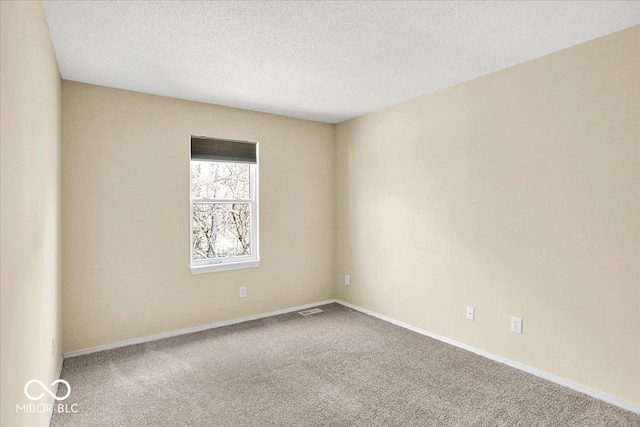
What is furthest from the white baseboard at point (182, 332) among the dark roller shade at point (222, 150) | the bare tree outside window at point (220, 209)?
the dark roller shade at point (222, 150)

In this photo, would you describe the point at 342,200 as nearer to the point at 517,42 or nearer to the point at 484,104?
the point at 484,104

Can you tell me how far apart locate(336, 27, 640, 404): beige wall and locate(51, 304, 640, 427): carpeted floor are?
35 centimetres

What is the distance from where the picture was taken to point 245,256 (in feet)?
14.2

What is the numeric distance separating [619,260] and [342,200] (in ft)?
9.97

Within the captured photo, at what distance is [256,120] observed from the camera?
426cm

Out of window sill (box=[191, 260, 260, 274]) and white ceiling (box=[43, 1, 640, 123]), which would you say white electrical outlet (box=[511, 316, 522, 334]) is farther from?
window sill (box=[191, 260, 260, 274])

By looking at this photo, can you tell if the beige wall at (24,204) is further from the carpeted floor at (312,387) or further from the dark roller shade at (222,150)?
the dark roller shade at (222,150)

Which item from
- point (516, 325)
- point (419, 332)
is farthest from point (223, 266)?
point (516, 325)

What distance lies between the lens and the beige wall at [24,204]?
A: 120 cm

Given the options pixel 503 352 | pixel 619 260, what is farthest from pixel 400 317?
pixel 619 260

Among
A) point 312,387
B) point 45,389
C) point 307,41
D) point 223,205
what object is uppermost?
point 307,41

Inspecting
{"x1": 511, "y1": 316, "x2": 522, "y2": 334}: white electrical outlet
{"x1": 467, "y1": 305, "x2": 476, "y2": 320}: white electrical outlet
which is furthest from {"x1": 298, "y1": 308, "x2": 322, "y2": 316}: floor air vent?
{"x1": 511, "y1": 316, "x2": 522, "y2": 334}: white electrical outlet

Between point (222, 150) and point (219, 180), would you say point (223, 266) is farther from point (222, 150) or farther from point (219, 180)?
point (222, 150)

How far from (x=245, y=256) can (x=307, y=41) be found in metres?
2.64
